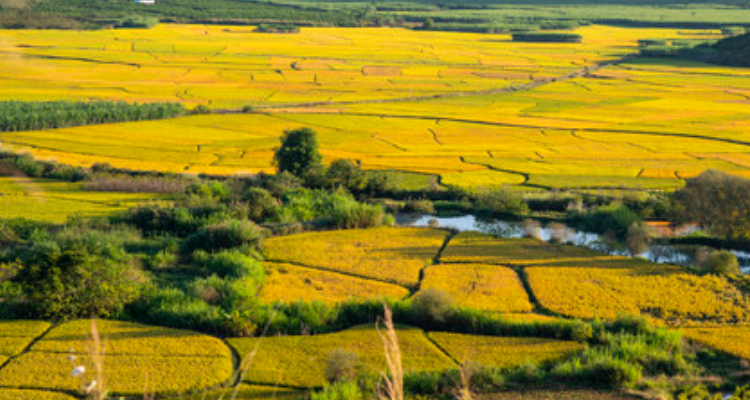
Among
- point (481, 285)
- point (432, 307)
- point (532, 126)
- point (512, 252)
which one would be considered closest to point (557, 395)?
point (432, 307)

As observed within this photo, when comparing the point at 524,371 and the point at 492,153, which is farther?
the point at 492,153

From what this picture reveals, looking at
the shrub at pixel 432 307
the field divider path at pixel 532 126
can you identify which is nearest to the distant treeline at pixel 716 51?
the field divider path at pixel 532 126

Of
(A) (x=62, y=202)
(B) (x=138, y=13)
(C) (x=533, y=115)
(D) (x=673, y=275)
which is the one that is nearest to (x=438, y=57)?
(C) (x=533, y=115)

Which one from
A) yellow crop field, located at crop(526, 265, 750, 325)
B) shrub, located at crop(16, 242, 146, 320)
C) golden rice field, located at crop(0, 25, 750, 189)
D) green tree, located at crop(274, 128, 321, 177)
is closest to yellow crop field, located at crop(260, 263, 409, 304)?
shrub, located at crop(16, 242, 146, 320)

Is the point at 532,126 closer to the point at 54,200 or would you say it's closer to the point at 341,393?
the point at 54,200

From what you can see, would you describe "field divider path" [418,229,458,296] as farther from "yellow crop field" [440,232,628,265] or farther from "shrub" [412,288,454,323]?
"shrub" [412,288,454,323]

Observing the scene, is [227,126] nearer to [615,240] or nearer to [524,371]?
[615,240]
